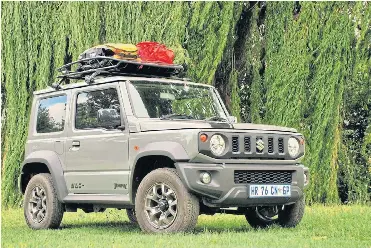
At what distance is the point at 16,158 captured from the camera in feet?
57.0

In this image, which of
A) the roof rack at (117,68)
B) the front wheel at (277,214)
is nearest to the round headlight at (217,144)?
the front wheel at (277,214)

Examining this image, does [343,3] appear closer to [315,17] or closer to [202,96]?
[315,17]

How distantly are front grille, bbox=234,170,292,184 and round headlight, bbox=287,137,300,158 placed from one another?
287 mm

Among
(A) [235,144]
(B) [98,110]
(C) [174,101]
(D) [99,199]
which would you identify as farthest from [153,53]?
(A) [235,144]

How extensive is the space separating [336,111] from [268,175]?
694cm

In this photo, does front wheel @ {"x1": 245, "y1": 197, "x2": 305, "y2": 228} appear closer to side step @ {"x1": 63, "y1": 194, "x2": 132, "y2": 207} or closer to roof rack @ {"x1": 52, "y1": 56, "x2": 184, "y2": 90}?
side step @ {"x1": 63, "y1": 194, "x2": 132, "y2": 207}

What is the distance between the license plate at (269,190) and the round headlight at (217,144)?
22.5 inches

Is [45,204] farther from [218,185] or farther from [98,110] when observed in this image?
[218,185]

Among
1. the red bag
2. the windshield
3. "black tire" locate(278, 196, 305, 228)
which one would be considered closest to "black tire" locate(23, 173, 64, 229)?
the windshield

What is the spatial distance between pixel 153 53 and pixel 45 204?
8.74 feet

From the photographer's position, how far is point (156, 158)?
976 cm

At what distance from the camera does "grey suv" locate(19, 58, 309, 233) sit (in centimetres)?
920

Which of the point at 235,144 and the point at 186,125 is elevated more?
the point at 186,125

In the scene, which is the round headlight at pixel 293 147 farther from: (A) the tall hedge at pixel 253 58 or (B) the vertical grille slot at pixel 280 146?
(A) the tall hedge at pixel 253 58
